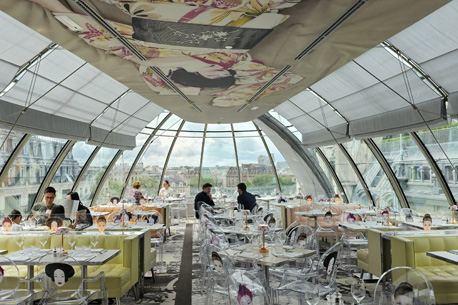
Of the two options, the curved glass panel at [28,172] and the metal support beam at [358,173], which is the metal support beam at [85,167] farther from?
the metal support beam at [358,173]

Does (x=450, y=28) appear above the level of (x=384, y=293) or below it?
above

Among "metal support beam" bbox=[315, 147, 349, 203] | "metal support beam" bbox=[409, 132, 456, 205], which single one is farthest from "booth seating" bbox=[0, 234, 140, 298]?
"metal support beam" bbox=[315, 147, 349, 203]

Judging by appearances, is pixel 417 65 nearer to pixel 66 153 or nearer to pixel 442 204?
pixel 442 204

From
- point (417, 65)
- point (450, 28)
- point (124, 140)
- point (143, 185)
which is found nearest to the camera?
point (450, 28)

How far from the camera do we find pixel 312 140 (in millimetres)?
14766

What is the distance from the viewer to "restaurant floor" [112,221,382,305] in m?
6.25

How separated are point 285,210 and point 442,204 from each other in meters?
4.71

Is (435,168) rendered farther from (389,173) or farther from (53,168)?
(53,168)

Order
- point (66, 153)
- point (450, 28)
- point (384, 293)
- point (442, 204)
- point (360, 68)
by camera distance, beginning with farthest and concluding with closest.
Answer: point (66, 153)
point (442, 204)
point (360, 68)
point (450, 28)
point (384, 293)

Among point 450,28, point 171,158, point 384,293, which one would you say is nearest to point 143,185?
point 171,158

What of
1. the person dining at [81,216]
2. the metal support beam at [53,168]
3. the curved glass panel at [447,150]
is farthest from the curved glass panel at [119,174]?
the curved glass panel at [447,150]

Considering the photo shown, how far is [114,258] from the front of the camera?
6.37 meters

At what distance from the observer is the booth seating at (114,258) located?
222 inches

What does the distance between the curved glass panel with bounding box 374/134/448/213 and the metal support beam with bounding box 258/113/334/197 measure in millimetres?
4619
